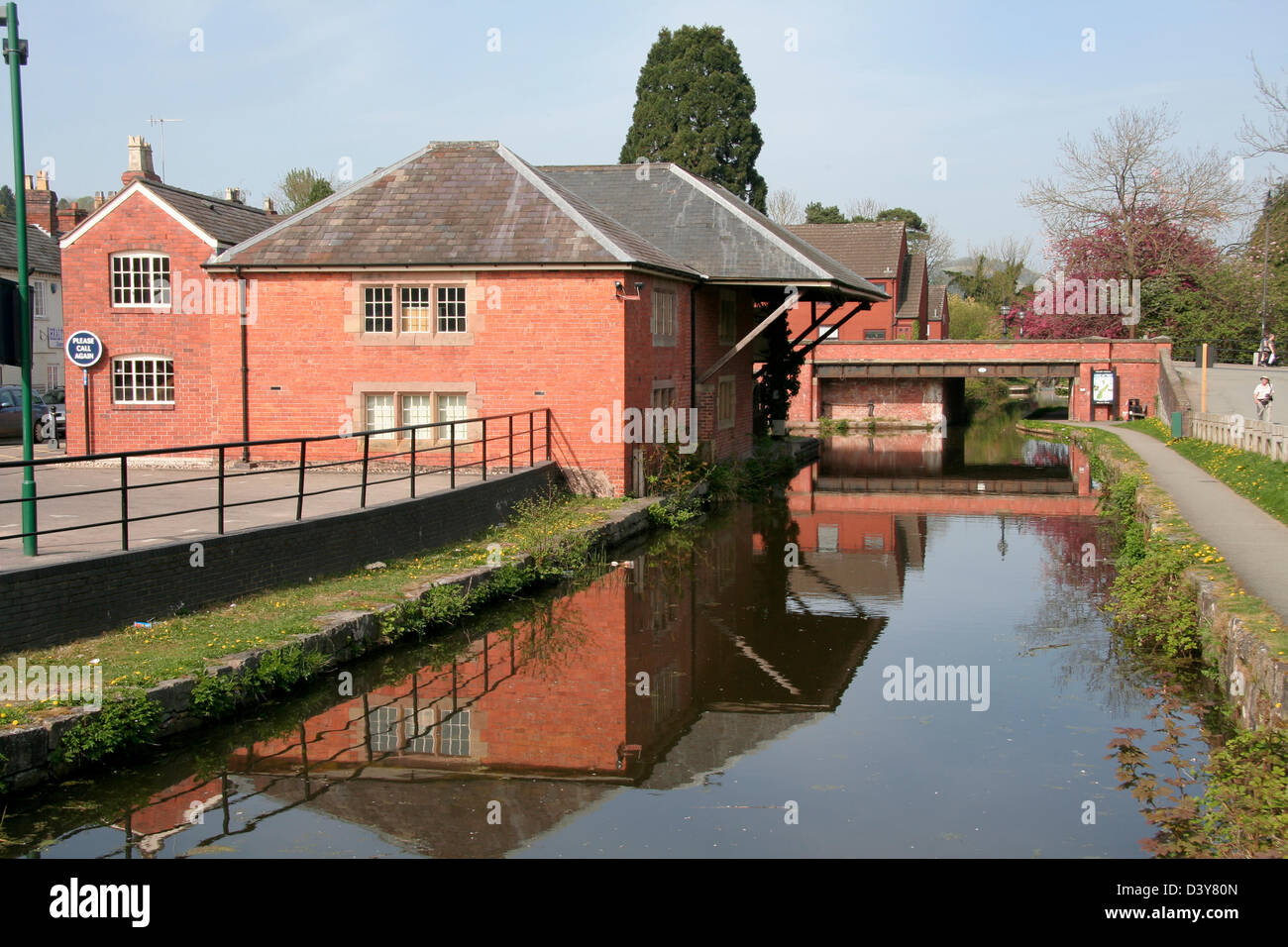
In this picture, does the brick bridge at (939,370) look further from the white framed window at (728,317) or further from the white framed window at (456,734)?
the white framed window at (456,734)

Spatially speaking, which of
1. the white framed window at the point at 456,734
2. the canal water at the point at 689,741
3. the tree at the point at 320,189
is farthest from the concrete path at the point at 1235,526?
the tree at the point at 320,189

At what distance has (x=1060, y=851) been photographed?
6.72 m

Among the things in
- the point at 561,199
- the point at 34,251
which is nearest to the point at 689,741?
the point at 561,199

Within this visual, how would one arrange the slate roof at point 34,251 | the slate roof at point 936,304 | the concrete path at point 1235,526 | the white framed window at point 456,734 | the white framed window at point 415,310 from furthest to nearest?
the slate roof at point 936,304 < the slate roof at point 34,251 < the white framed window at point 415,310 < the concrete path at point 1235,526 < the white framed window at point 456,734

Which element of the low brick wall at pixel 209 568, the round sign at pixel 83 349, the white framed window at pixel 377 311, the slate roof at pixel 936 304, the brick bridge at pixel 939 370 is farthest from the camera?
the slate roof at pixel 936 304

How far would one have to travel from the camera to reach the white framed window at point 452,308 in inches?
782

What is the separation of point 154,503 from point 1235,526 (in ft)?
44.3

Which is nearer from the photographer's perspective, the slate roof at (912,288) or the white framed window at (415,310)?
the white framed window at (415,310)

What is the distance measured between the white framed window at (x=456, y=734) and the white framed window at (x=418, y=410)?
11.2 m

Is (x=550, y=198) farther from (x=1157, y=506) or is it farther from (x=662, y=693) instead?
(x=662, y=693)

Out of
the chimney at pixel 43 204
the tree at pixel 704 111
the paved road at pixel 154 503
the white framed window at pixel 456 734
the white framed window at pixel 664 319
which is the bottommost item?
the white framed window at pixel 456 734

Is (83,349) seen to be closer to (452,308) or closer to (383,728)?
(452,308)

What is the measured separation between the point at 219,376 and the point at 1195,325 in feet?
142
